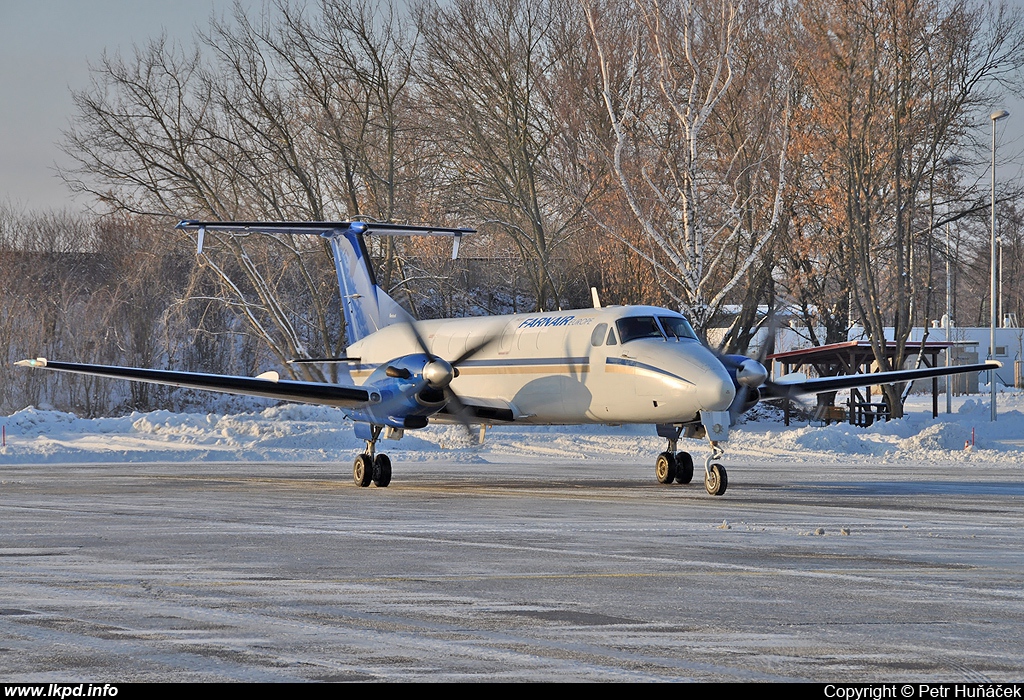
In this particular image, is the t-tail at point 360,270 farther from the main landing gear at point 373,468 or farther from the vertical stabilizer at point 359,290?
the main landing gear at point 373,468

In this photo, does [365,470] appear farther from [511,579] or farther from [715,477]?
[511,579]

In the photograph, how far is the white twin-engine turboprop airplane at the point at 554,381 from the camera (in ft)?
60.2

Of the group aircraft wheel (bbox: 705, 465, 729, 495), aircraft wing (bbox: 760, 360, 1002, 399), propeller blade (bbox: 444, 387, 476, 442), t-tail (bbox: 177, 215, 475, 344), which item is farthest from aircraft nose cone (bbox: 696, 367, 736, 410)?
t-tail (bbox: 177, 215, 475, 344)

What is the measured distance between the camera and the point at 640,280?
39938mm

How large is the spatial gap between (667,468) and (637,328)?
2737 mm

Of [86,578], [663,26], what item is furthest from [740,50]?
[86,578]

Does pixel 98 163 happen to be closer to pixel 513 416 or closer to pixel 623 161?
pixel 623 161

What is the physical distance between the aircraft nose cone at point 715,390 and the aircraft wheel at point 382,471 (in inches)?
243

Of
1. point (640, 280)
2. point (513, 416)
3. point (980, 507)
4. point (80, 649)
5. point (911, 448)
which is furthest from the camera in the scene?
point (640, 280)

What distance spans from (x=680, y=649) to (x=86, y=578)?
5131mm

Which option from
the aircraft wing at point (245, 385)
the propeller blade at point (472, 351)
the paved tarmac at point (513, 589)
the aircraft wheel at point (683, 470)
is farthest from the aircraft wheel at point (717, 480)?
the aircraft wing at point (245, 385)

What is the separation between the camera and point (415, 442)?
34.9 m

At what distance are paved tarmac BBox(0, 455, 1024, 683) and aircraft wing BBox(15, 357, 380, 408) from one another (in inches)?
95.2

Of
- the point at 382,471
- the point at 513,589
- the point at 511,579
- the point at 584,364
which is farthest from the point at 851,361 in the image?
the point at 513,589
